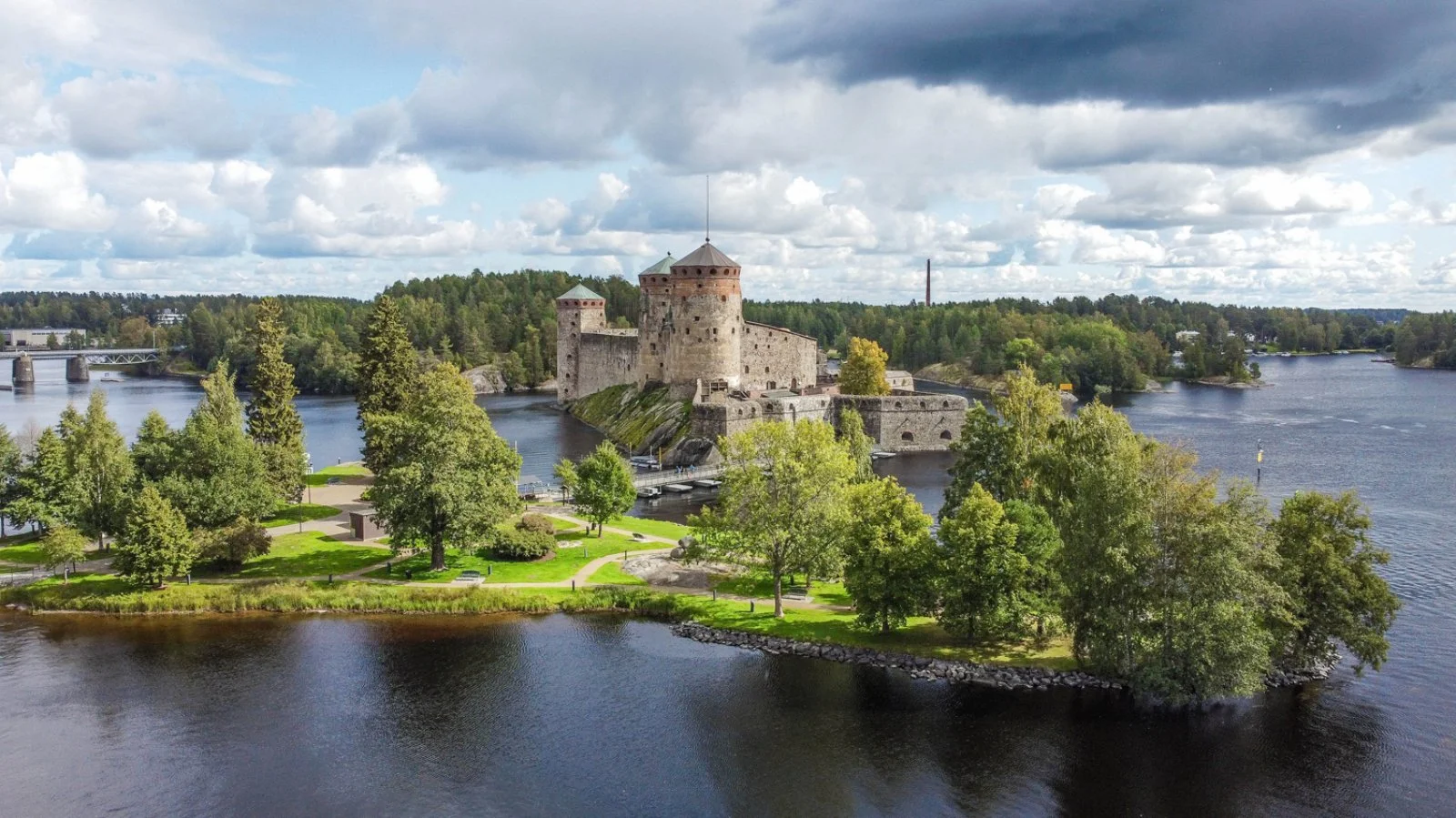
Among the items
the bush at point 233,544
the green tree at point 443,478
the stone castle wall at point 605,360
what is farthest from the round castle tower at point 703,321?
the bush at point 233,544

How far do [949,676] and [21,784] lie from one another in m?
25.7

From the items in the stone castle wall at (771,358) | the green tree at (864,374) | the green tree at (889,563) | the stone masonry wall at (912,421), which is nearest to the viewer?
the green tree at (889,563)

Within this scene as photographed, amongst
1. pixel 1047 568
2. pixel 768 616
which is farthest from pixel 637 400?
pixel 1047 568

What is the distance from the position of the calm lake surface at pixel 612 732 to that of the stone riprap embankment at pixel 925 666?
64cm

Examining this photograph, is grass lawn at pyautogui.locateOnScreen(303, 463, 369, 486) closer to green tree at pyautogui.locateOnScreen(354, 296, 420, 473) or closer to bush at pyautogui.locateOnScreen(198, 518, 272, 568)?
green tree at pyautogui.locateOnScreen(354, 296, 420, 473)

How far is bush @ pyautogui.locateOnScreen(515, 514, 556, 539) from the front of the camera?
151ft

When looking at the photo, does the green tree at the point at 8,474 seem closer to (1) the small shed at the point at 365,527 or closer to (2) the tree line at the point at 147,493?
(2) the tree line at the point at 147,493

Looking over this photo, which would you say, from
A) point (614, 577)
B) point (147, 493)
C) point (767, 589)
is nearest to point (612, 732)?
point (767, 589)

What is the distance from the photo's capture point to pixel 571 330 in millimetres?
109625

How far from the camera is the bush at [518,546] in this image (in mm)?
43531

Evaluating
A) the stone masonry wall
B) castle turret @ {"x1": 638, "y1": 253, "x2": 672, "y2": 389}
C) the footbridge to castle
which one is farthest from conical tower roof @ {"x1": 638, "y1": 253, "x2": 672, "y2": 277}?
the footbridge to castle

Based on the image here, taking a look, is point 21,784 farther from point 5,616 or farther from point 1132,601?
point 1132,601

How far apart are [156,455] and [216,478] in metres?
3.78

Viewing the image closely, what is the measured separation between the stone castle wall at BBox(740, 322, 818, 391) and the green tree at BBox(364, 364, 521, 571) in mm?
49011
